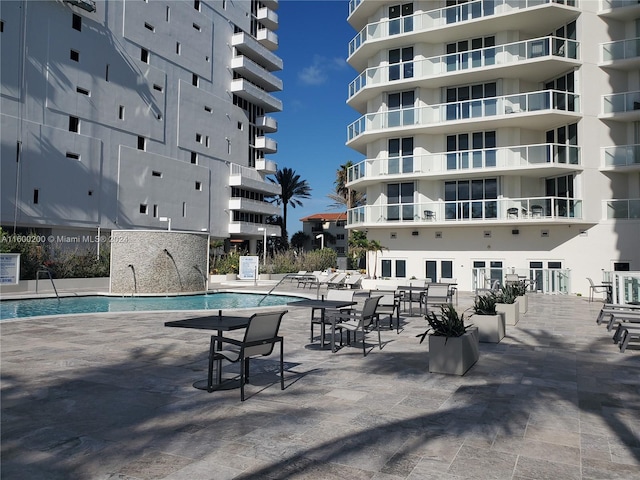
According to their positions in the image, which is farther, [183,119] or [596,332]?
[183,119]

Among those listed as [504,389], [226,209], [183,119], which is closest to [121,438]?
[504,389]

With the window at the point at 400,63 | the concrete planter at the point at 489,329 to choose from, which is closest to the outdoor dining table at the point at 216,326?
the concrete planter at the point at 489,329

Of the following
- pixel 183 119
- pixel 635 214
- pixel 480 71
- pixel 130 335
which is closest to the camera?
pixel 130 335

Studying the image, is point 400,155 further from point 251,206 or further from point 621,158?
point 251,206

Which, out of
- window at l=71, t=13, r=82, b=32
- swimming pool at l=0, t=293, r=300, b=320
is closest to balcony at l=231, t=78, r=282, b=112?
window at l=71, t=13, r=82, b=32

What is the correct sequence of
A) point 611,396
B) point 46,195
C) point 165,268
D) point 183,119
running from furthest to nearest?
point 183,119 → point 46,195 → point 165,268 → point 611,396

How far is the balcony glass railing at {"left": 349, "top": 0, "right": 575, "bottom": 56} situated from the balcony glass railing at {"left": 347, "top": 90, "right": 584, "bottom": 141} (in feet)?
15.5

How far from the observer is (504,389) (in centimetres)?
640

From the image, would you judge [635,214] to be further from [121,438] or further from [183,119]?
[183,119]

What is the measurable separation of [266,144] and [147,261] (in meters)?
36.5

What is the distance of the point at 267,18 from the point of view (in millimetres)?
55812

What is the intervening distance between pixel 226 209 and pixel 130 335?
37.7 m

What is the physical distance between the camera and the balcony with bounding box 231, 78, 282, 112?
49.0m

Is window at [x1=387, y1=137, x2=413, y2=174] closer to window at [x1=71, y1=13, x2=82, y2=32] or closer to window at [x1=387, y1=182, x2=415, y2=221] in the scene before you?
window at [x1=387, y1=182, x2=415, y2=221]
